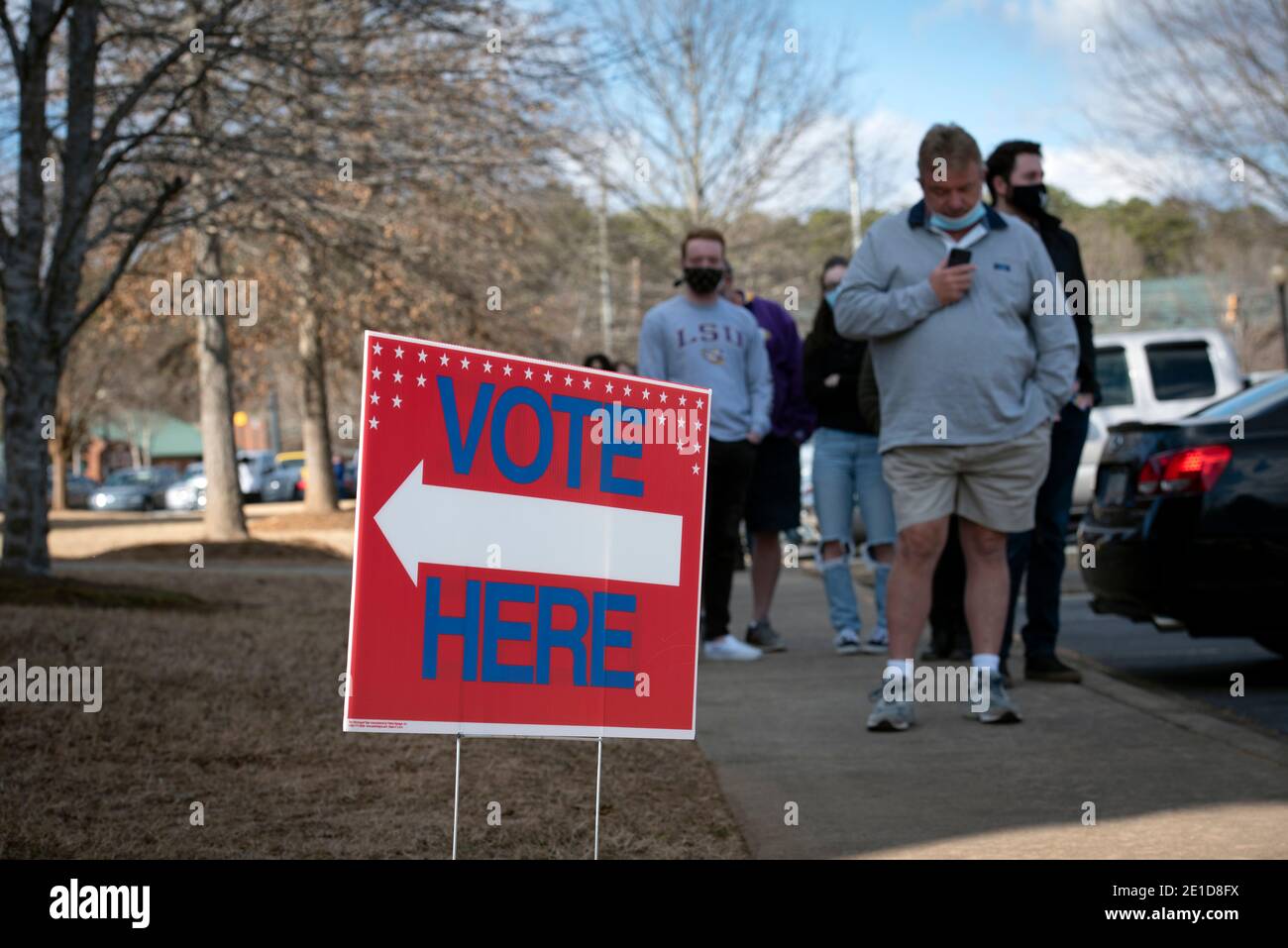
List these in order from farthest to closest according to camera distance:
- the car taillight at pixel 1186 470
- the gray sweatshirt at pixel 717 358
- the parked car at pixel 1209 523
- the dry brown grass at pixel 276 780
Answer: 1. the gray sweatshirt at pixel 717 358
2. the car taillight at pixel 1186 470
3. the parked car at pixel 1209 523
4. the dry brown grass at pixel 276 780

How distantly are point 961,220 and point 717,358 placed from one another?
7.46 ft

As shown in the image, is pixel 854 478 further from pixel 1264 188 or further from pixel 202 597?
pixel 1264 188

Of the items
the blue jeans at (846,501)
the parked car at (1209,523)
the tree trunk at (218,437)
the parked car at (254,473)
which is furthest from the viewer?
the parked car at (254,473)

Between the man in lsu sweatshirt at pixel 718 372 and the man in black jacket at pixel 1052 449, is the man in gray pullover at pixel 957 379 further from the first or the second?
the man in lsu sweatshirt at pixel 718 372

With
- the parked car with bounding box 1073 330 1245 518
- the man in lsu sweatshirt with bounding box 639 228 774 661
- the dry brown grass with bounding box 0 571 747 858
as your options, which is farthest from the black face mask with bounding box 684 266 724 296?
the parked car with bounding box 1073 330 1245 518

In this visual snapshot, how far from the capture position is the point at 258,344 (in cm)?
2734

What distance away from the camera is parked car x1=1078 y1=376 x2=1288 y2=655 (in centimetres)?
693

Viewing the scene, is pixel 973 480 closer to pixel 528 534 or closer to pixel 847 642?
pixel 528 534

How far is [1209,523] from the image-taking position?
7.01 m

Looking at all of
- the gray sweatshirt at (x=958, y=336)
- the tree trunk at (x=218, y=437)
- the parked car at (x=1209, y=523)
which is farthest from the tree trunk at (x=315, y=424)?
the gray sweatshirt at (x=958, y=336)

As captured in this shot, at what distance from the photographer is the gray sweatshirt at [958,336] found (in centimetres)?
593

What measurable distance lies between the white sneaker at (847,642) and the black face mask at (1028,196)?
2594 millimetres

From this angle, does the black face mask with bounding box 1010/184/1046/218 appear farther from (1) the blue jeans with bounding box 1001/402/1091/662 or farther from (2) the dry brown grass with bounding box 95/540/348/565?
(2) the dry brown grass with bounding box 95/540/348/565

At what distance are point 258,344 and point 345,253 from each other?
49.4ft
